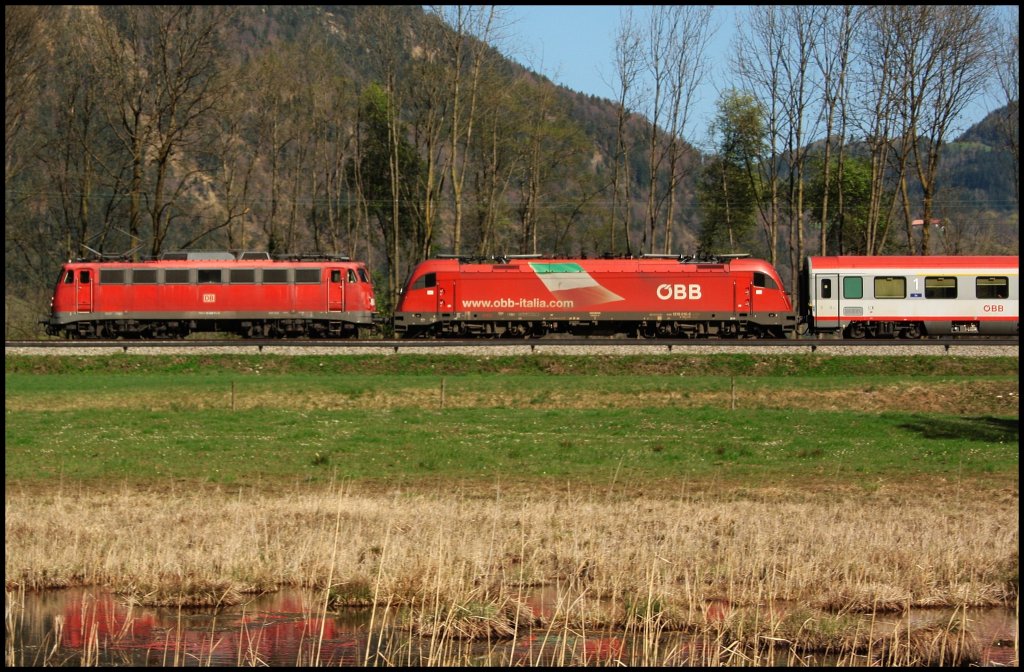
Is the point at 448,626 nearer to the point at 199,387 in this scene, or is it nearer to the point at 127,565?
the point at 127,565

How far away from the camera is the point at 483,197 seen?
260 feet

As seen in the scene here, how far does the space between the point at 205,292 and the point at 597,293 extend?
16.6 m

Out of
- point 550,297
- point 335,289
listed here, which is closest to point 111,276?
point 335,289

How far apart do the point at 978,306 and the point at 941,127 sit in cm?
1391

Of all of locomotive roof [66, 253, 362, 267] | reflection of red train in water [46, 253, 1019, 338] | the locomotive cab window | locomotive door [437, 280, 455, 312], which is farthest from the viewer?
locomotive roof [66, 253, 362, 267]

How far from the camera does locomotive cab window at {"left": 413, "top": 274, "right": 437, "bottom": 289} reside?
50.1 metres

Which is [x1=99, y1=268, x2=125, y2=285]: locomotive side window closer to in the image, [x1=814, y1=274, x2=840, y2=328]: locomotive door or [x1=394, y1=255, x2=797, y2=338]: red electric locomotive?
[x1=394, y1=255, x2=797, y2=338]: red electric locomotive

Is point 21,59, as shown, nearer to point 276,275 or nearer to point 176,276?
point 176,276

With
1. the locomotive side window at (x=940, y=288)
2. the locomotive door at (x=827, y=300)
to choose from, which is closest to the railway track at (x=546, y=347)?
the locomotive side window at (x=940, y=288)

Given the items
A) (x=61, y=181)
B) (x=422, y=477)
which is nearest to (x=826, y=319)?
(x=422, y=477)

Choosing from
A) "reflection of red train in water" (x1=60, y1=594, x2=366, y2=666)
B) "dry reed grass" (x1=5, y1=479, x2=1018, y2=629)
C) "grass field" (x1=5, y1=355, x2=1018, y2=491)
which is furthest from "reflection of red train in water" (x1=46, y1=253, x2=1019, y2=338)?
"reflection of red train in water" (x1=60, y1=594, x2=366, y2=666)

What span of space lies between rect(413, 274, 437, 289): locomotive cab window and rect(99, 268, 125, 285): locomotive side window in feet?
41.2

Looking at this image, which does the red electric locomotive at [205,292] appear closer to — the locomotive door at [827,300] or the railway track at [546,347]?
the railway track at [546,347]

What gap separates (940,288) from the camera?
4847 centimetres
